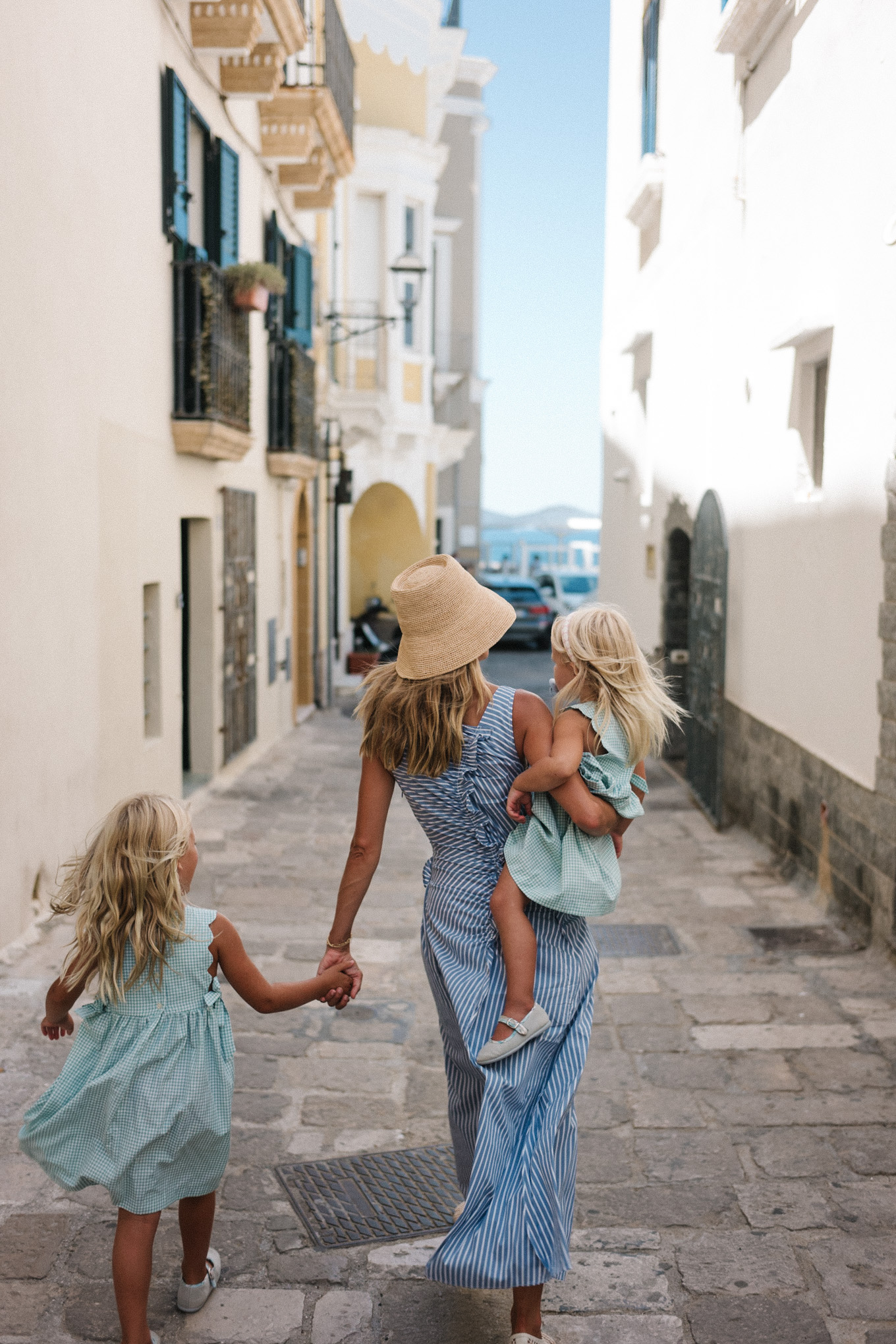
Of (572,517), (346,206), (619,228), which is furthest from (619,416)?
(572,517)

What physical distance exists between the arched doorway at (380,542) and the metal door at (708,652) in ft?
46.6

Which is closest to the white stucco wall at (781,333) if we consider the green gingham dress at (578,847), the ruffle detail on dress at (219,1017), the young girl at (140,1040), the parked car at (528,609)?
the green gingham dress at (578,847)

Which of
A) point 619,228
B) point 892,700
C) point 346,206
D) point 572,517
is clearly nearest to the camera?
point 892,700

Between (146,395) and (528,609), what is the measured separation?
1831 centimetres

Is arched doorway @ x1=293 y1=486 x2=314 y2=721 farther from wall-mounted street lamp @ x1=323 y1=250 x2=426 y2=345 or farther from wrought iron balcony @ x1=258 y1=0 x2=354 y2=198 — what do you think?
wall-mounted street lamp @ x1=323 y1=250 x2=426 y2=345

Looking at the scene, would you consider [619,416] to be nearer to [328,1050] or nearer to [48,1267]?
[328,1050]

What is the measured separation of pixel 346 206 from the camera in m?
19.8

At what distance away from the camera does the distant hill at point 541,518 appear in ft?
153

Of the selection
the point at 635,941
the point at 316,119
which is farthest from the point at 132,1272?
the point at 316,119

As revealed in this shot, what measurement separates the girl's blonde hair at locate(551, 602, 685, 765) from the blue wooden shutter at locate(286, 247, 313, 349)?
11.3 metres

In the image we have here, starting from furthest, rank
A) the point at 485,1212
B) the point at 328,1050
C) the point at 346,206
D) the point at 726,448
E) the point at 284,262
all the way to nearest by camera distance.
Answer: the point at 346,206 → the point at 284,262 → the point at 726,448 → the point at 328,1050 → the point at 485,1212

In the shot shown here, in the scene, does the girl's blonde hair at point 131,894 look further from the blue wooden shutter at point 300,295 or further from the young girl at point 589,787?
the blue wooden shutter at point 300,295

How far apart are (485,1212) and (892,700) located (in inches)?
150

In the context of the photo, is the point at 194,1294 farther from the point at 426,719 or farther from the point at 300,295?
the point at 300,295
